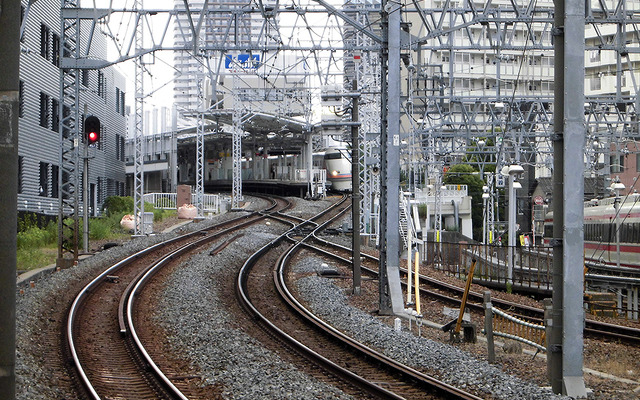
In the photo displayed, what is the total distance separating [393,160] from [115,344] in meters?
6.69

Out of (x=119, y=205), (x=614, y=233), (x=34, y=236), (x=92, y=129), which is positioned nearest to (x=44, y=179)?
(x=119, y=205)

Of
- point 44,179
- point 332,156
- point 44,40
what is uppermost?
point 44,40

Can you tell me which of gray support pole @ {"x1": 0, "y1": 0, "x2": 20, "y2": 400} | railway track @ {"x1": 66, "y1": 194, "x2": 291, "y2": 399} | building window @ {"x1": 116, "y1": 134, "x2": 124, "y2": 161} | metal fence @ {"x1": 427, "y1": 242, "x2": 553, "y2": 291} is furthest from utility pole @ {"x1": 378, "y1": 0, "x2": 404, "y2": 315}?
building window @ {"x1": 116, "y1": 134, "x2": 124, "y2": 161}

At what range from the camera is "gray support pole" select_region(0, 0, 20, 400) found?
4.41 metres

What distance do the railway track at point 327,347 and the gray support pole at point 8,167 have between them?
15.3ft

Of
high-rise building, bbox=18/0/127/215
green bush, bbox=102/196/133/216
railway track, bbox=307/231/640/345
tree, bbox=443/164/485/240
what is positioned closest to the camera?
railway track, bbox=307/231/640/345

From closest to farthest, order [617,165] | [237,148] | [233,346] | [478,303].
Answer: [233,346] < [478,303] < [617,165] < [237,148]

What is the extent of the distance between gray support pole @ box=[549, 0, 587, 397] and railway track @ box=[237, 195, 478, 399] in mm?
1426

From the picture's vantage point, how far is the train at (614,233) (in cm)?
2569

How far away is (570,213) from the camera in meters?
8.67

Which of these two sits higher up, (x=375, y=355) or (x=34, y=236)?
(x=34, y=236)

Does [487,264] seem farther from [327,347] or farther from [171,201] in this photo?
[171,201]

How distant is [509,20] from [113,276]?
33.9 ft

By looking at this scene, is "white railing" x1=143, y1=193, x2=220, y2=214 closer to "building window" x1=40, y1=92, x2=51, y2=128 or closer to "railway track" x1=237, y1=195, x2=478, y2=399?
"building window" x1=40, y1=92, x2=51, y2=128
